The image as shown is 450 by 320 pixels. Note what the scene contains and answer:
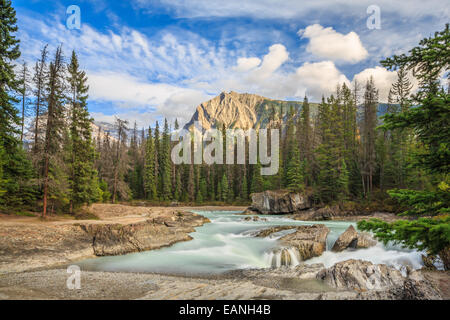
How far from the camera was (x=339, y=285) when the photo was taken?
349 inches

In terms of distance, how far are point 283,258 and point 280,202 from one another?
2827 centimetres

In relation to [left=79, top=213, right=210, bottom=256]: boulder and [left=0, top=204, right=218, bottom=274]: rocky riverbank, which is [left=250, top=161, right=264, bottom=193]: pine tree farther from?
[left=79, top=213, right=210, bottom=256]: boulder

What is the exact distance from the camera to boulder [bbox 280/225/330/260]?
1375 cm

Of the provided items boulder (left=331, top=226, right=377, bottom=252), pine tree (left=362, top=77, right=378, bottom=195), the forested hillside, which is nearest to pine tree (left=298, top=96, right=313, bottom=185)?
the forested hillside

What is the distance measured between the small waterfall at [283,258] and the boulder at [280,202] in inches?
1074

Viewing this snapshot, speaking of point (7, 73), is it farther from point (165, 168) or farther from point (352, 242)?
point (165, 168)

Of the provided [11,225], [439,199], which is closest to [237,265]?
[439,199]

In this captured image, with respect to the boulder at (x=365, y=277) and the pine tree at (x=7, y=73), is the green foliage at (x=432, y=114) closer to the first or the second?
A: the boulder at (x=365, y=277)

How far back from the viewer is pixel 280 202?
134 ft

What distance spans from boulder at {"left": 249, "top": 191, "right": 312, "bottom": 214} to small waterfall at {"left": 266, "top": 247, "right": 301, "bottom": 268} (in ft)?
89.5

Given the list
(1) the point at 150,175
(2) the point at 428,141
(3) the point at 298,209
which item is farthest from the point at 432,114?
(1) the point at 150,175

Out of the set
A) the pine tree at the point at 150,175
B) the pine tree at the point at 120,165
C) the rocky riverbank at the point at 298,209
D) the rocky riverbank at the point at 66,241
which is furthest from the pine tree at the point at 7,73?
the pine tree at the point at 150,175

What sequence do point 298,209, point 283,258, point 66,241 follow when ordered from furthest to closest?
point 298,209
point 66,241
point 283,258

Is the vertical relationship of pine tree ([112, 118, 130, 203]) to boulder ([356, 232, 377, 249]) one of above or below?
above
